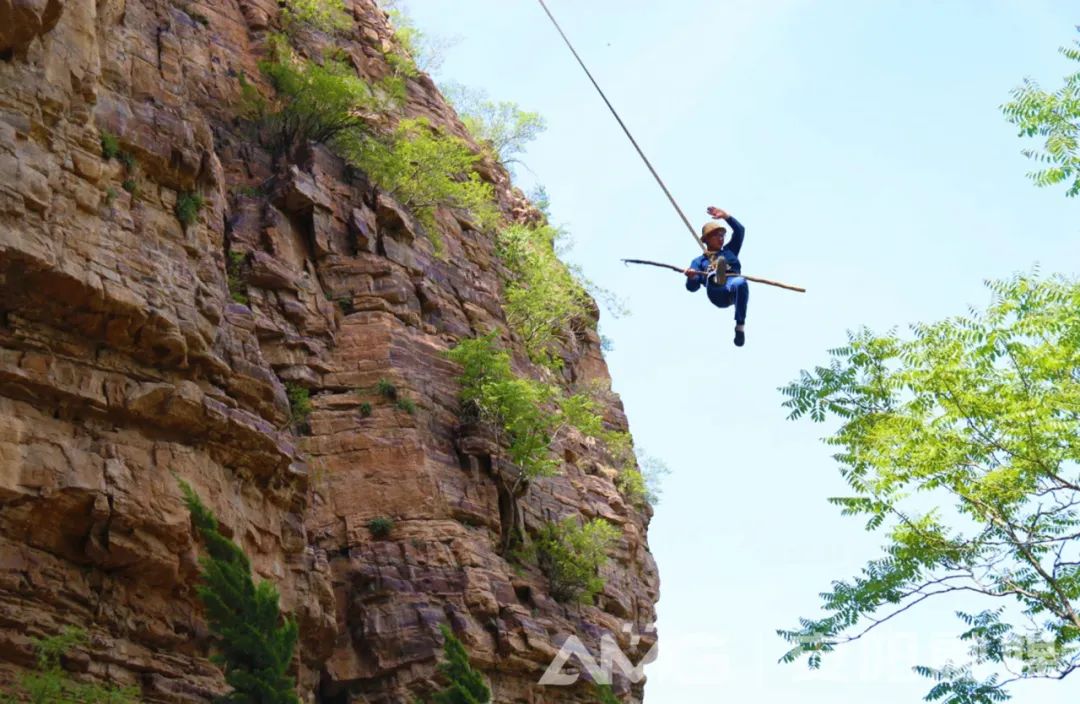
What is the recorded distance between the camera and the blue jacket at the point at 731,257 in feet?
75.9

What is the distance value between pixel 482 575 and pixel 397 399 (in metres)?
4.10

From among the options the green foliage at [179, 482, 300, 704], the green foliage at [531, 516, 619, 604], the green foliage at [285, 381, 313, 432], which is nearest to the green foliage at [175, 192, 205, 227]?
the green foliage at [285, 381, 313, 432]

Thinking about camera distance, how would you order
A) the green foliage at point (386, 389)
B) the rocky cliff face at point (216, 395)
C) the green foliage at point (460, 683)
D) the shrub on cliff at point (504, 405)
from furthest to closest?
the shrub on cliff at point (504, 405) → the green foliage at point (386, 389) → the green foliage at point (460, 683) → the rocky cliff face at point (216, 395)

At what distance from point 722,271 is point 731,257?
488 mm

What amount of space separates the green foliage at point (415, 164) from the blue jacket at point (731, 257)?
1263 cm

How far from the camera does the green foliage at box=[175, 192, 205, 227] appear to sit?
24391 millimetres

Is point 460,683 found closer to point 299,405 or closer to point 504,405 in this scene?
point 299,405

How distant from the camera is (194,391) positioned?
74.3 feet

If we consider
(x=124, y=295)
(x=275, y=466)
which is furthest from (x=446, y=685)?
(x=124, y=295)

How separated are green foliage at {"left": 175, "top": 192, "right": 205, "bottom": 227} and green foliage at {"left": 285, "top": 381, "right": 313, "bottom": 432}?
4906mm

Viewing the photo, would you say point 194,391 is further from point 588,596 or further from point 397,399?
point 588,596

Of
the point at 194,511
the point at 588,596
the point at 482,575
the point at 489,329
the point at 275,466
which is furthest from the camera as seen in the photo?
the point at 489,329

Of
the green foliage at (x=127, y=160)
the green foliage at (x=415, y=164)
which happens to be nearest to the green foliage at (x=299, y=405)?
the green foliage at (x=127, y=160)

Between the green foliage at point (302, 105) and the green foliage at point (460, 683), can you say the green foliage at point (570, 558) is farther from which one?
the green foliage at point (302, 105)
